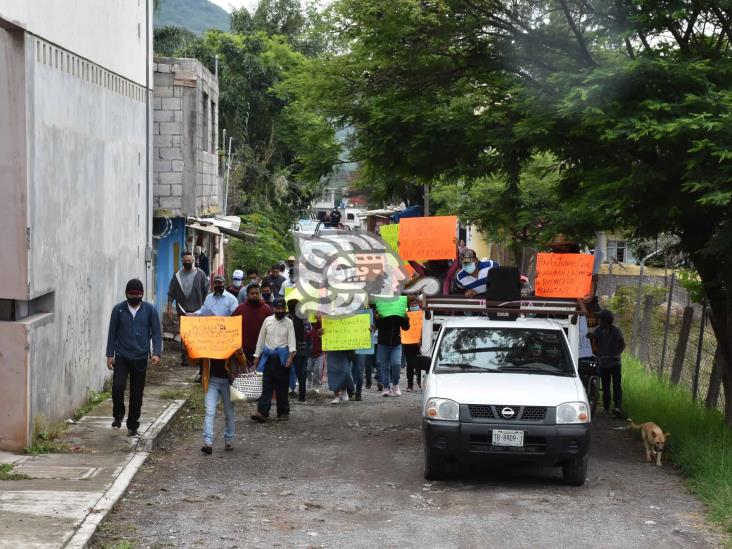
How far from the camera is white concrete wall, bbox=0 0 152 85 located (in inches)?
479

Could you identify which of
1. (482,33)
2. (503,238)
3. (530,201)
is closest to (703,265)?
(482,33)

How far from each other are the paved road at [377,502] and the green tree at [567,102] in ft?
9.35

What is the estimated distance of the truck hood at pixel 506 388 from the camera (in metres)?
11.0

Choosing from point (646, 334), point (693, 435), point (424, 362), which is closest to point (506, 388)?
point (424, 362)

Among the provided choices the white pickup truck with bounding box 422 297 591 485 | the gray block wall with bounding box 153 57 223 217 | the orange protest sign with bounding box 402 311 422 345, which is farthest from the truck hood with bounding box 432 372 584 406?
the gray block wall with bounding box 153 57 223 217

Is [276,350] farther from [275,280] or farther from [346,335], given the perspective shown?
[275,280]

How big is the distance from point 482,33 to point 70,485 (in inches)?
297

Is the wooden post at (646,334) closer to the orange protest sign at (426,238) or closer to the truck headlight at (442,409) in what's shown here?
the orange protest sign at (426,238)

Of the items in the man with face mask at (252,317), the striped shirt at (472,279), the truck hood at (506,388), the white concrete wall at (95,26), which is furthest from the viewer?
the striped shirt at (472,279)

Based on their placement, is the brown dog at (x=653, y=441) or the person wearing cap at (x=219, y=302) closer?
the brown dog at (x=653, y=441)

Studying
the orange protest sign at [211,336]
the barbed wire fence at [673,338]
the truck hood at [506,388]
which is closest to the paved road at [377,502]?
the truck hood at [506,388]

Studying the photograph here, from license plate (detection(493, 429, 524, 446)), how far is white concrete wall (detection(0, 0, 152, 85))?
6.36 metres

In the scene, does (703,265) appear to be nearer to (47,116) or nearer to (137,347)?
(137,347)

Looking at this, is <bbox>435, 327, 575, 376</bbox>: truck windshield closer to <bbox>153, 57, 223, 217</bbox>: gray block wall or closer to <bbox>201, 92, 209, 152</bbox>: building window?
<bbox>153, 57, 223, 217</bbox>: gray block wall
